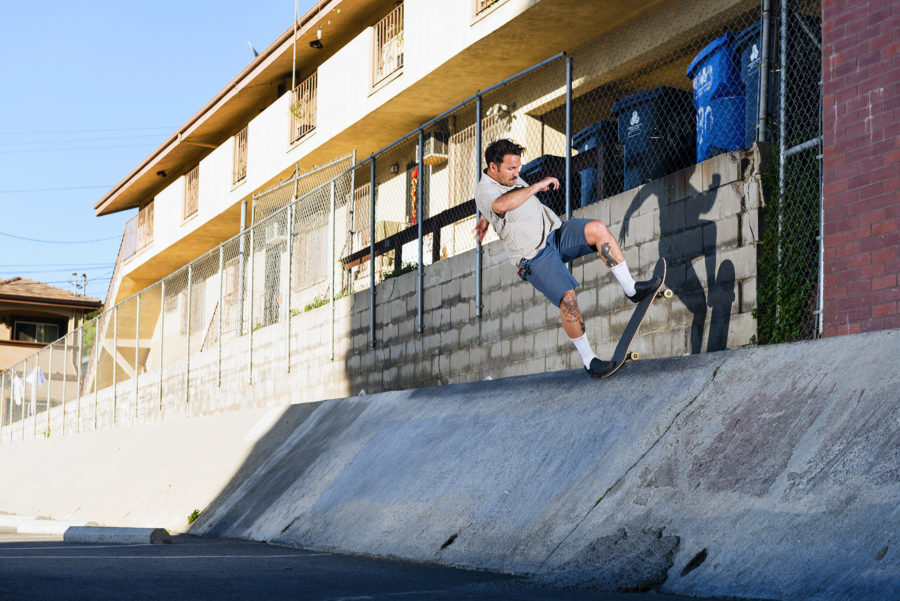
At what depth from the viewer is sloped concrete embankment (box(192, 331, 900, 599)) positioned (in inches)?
177

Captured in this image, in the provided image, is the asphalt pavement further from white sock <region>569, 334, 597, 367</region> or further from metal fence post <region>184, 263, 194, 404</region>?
metal fence post <region>184, 263, 194, 404</region>

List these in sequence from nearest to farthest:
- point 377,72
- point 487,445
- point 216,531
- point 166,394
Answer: point 487,445 → point 216,531 → point 377,72 → point 166,394

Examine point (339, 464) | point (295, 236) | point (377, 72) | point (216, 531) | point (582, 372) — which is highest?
point (377, 72)

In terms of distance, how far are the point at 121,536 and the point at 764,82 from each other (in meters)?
6.11

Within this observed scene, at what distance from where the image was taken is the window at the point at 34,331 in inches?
1912

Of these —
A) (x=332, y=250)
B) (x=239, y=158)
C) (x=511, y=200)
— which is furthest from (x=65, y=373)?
(x=511, y=200)

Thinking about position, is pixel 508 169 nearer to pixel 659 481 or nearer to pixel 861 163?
pixel 861 163

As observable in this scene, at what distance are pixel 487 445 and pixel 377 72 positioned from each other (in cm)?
1184

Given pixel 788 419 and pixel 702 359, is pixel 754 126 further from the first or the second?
pixel 788 419

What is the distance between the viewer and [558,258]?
7492 mm

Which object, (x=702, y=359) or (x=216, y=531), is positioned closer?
(x=702, y=359)

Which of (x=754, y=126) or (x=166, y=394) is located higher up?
(x=754, y=126)

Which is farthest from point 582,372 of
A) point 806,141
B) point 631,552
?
point 631,552

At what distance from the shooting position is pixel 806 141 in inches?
294
